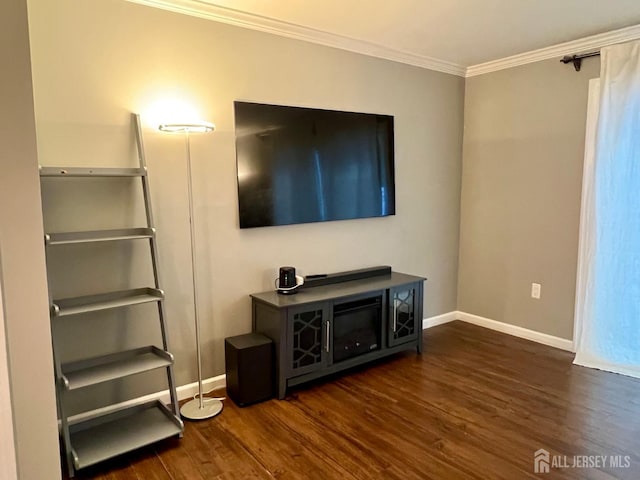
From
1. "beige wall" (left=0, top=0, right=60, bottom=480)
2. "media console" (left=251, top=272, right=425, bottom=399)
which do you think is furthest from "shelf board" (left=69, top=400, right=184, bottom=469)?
"media console" (left=251, top=272, right=425, bottom=399)

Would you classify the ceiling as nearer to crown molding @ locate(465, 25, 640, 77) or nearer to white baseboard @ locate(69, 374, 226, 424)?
crown molding @ locate(465, 25, 640, 77)

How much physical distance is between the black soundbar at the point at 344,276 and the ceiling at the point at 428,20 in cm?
168

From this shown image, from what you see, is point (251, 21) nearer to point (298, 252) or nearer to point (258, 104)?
point (258, 104)

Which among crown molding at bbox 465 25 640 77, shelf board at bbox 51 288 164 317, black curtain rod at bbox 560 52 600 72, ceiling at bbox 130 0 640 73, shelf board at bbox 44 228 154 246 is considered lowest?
shelf board at bbox 51 288 164 317

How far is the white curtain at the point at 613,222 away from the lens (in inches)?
125

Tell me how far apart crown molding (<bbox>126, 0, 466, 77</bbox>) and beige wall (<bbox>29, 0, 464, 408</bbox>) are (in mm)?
48

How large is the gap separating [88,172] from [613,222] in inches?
133

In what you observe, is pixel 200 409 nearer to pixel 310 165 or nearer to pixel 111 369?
pixel 111 369

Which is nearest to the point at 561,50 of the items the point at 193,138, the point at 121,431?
the point at 193,138

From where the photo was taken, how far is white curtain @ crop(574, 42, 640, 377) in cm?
317

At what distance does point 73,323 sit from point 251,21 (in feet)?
6.81

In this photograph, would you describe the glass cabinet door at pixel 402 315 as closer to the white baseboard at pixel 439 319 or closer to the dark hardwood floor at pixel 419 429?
the dark hardwood floor at pixel 419 429

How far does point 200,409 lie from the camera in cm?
271

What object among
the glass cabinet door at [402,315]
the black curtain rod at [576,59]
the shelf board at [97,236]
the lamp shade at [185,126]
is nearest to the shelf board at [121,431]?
the shelf board at [97,236]
